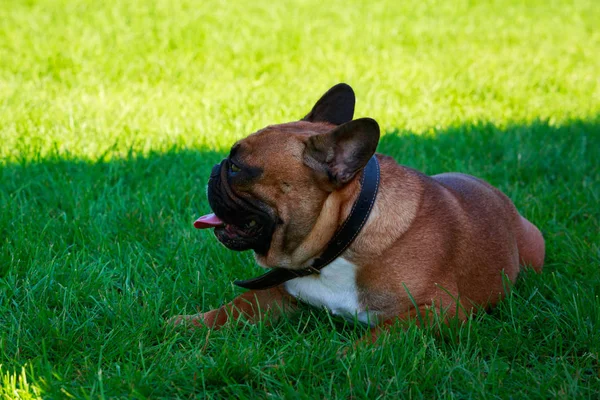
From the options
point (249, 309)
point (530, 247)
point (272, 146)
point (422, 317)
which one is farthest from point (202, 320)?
point (530, 247)

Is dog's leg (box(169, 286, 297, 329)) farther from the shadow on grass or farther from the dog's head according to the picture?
the dog's head

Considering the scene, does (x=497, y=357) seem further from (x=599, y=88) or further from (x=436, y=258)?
(x=599, y=88)

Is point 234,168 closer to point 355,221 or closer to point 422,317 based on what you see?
point 355,221

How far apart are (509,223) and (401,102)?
3126mm

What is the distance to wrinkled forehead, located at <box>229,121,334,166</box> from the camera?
10.5 feet

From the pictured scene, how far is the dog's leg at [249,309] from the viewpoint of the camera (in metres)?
3.36

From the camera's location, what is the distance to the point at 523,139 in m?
6.09

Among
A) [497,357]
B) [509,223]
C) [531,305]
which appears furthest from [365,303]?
[509,223]

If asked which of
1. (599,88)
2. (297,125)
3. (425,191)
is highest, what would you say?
(297,125)

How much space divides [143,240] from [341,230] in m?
1.42

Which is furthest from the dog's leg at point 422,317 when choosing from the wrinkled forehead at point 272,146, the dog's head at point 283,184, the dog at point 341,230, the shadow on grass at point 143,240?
the wrinkled forehead at point 272,146

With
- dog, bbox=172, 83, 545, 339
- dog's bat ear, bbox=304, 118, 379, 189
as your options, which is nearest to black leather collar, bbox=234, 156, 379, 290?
dog, bbox=172, 83, 545, 339

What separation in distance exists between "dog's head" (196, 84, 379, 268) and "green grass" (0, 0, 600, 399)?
41cm

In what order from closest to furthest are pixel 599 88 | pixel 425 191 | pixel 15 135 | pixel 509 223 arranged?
pixel 425 191, pixel 509 223, pixel 15 135, pixel 599 88
